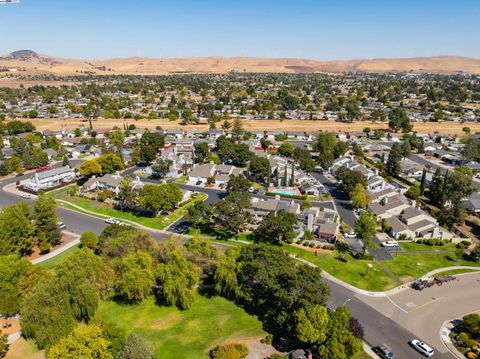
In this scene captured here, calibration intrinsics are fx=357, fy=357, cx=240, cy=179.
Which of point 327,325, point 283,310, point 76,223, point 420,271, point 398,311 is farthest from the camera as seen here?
point 76,223

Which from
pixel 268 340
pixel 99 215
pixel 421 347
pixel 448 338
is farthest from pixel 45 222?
pixel 448 338

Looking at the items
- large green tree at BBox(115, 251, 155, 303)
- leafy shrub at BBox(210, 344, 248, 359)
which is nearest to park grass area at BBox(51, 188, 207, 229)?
large green tree at BBox(115, 251, 155, 303)

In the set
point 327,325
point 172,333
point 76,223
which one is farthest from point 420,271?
point 76,223

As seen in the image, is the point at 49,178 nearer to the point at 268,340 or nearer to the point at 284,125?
the point at 268,340

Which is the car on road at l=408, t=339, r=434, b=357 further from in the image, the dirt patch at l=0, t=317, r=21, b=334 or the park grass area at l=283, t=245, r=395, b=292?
the dirt patch at l=0, t=317, r=21, b=334

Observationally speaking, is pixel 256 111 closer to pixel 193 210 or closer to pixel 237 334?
pixel 193 210

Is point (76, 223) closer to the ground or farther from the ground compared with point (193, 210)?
closer to the ground

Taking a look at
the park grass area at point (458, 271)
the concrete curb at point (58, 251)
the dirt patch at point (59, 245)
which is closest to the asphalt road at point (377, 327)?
the park grass area at point (458, 271)
